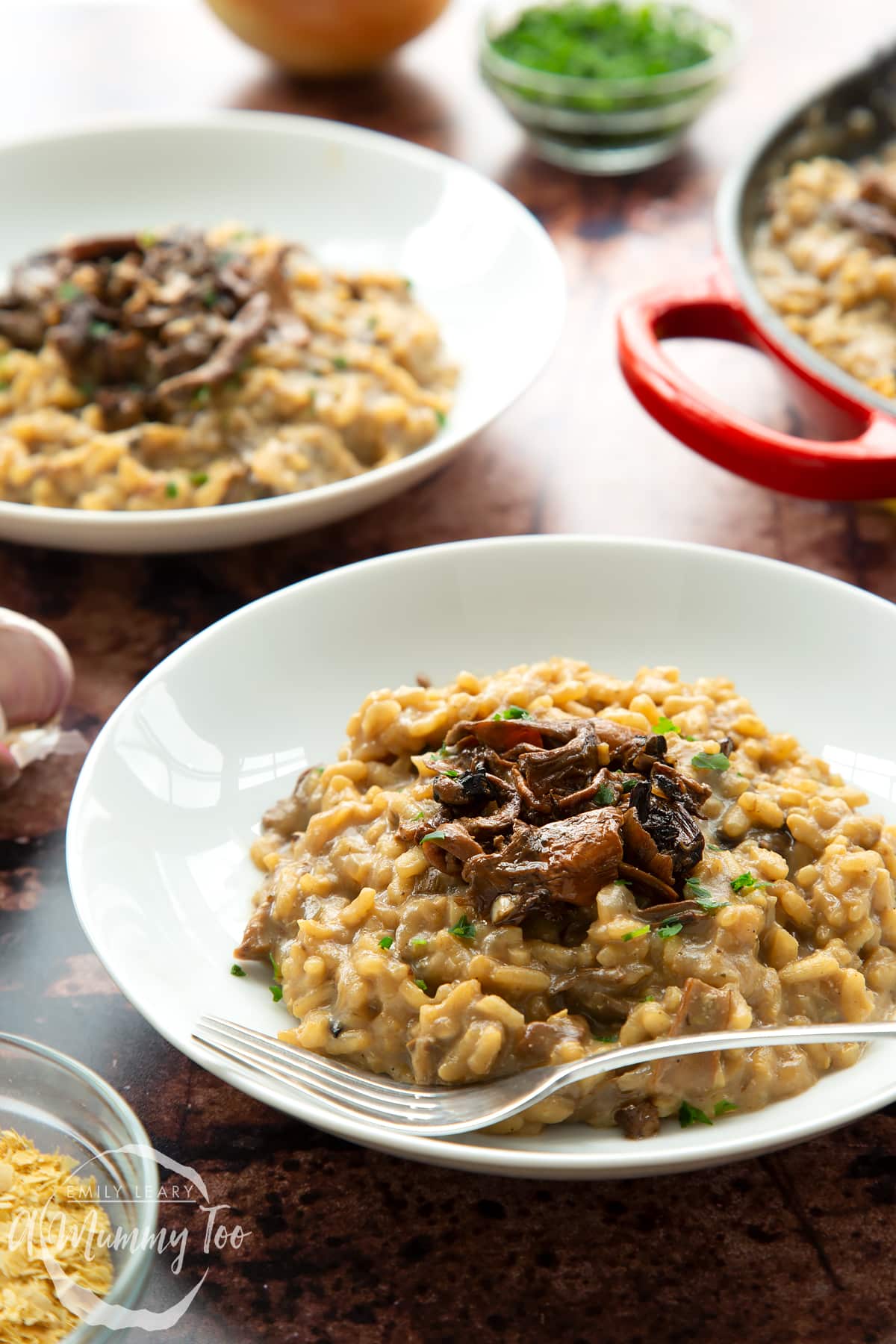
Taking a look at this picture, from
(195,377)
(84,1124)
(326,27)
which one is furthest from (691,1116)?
(326,27)

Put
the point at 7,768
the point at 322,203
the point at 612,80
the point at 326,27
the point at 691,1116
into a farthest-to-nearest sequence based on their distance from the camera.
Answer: the point at 326,27 < the point at 612,80 < the point at 322,203 < the point at 7,768 < the point at 691,1116

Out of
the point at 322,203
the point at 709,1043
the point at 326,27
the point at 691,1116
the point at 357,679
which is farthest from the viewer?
the point at 326,27

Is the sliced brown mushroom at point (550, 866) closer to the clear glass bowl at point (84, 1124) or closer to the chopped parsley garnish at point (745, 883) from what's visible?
the chopped parsley garnish at point (745, 883)

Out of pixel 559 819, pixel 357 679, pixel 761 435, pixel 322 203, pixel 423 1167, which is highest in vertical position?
pixel 761 435

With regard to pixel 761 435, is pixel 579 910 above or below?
below

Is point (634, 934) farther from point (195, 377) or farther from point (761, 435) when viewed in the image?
point (195, 377)

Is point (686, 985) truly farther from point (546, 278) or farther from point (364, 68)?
point (364, 68)

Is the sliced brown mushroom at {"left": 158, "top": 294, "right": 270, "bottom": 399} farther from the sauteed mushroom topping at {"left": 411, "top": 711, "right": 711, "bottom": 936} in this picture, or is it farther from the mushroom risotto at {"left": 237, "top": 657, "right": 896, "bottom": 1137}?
the sauteed mushroom topping at {"left": 411, "top": 711, "right": 711, "bottom": 936}

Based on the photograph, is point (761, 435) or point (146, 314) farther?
point (146, 314)
